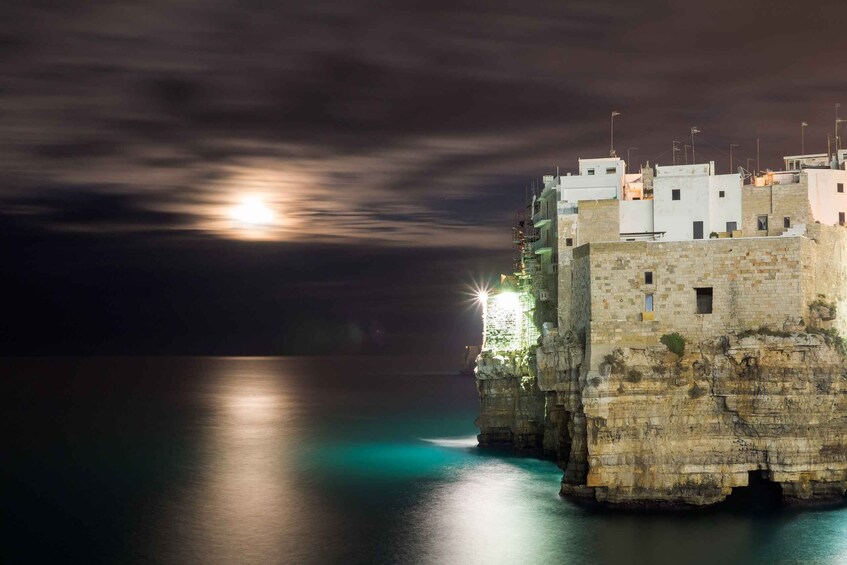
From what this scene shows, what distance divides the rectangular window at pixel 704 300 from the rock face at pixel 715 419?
1.38 m

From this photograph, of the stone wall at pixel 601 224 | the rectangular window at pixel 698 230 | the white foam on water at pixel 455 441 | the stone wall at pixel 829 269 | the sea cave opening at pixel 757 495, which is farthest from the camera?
the white foam on water at pixel 455 441

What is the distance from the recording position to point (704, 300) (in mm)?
36906

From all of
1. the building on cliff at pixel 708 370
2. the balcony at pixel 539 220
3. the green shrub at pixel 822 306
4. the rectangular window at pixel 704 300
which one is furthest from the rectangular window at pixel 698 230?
the balcony at pixel 539 220

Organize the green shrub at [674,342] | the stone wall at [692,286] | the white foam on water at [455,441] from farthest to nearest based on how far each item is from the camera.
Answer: the white foam on water at [455,441]
the green shrub at [674,342]
the stone wall at [692,286]

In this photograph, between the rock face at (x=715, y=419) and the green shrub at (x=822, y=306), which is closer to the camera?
the rock face at (x=715, y=419)

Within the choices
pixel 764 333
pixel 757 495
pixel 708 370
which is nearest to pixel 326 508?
pixel 708 370

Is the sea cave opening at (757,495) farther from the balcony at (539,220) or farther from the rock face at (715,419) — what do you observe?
the balcony at (539,220)

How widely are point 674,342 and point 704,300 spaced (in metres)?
2.44

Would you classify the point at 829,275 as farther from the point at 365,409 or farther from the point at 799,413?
the point at 365,409

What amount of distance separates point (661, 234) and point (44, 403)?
9261 centimetres

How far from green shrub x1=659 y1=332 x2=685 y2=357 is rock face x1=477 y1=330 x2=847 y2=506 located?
24 centimetres

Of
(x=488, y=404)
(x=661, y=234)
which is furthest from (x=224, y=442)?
(x=661, y=234)

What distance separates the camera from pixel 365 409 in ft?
332

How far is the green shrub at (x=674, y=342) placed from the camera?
118 ft
